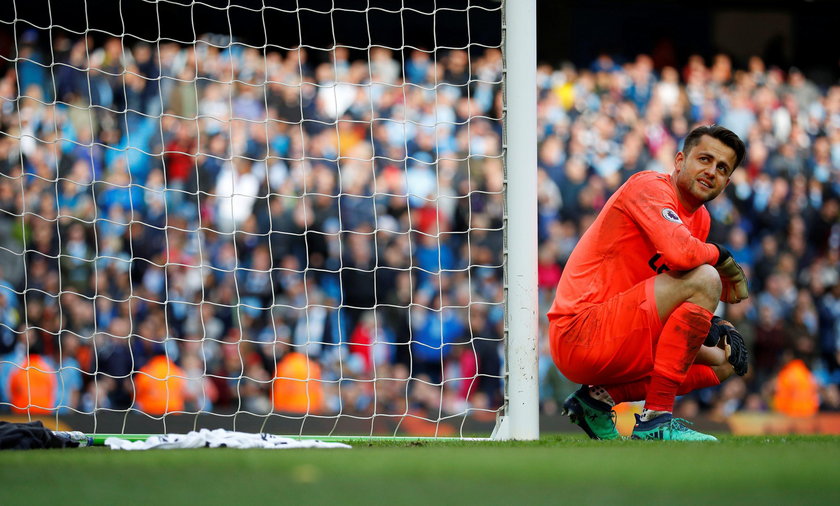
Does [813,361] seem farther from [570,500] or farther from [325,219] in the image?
[570,500]

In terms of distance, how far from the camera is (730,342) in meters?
4.21

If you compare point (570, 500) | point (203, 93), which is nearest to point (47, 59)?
point (203, 93)

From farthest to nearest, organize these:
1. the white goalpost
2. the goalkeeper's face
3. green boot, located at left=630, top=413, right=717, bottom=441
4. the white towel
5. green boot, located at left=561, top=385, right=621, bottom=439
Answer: the white goalpost, green boot, located at left=561, top=385, right=621, bottom=439, the goalkeeper's face, green boot, located at left=630, top=413, right=717, bottom=441, the white towel

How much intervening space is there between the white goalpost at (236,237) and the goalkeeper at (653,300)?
2.16 meters

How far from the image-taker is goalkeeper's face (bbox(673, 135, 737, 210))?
13.6ft

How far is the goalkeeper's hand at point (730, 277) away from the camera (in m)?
4.17

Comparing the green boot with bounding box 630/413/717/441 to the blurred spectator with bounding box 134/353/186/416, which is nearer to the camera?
the green boot with bounding box 630/413/717/441

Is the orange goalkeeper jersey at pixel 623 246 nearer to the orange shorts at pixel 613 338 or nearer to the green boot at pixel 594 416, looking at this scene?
the orange shorts at pixel 613 338

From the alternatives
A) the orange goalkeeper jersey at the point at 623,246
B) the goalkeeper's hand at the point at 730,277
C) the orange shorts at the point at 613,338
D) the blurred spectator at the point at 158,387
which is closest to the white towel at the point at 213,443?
the orange shorts at the point at 613,338

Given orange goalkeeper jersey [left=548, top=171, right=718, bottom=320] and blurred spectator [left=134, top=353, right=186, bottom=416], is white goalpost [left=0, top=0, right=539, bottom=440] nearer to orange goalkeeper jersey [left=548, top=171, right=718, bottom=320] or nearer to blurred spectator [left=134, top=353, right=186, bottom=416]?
blurred spectator [left=134, top=353, right=186, bottom=416]

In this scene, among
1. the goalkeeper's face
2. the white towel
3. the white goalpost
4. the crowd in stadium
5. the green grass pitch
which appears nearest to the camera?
the green grass pitch

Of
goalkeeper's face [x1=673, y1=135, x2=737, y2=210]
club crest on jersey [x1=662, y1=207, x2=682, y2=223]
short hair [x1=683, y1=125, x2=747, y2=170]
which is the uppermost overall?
short hair [x1=683, y1=125, x2=747, y2=170]

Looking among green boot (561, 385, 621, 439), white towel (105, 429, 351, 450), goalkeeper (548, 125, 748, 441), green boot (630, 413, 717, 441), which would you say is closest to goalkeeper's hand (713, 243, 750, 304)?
goalkeeper (548, 125, 748, 441)

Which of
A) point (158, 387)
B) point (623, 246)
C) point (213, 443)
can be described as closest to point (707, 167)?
point (623, 246)
